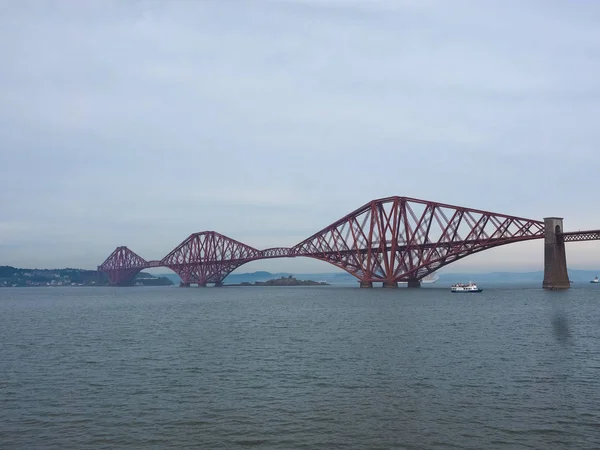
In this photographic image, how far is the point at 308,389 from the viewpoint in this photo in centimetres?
2562

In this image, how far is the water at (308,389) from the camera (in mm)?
19203

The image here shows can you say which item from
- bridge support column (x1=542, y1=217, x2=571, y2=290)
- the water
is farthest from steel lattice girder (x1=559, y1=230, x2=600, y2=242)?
the water

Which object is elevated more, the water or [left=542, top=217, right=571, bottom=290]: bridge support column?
[left=542, top=217, right=571, bottom=290]: bridge support column

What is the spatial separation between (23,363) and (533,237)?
303 ft

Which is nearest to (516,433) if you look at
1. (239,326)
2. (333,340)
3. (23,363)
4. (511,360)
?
(511,360)

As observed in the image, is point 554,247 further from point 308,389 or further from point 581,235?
point 308,389

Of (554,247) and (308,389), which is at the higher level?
(554,247)

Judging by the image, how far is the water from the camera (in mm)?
19203

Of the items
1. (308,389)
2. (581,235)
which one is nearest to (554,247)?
(581,235)

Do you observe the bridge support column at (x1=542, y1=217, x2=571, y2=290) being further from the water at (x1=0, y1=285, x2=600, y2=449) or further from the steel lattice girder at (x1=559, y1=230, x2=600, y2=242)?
the water at (x1=0, y1=285, x2=600, y2=449)

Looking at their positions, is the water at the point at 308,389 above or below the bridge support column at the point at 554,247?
below

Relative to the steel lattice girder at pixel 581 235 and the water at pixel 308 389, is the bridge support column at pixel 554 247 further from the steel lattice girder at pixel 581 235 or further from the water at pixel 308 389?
the water at pixel 308 389

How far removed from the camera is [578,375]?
1096 inches

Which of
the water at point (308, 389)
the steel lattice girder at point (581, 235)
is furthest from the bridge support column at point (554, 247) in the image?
the water at point (308, 389)
